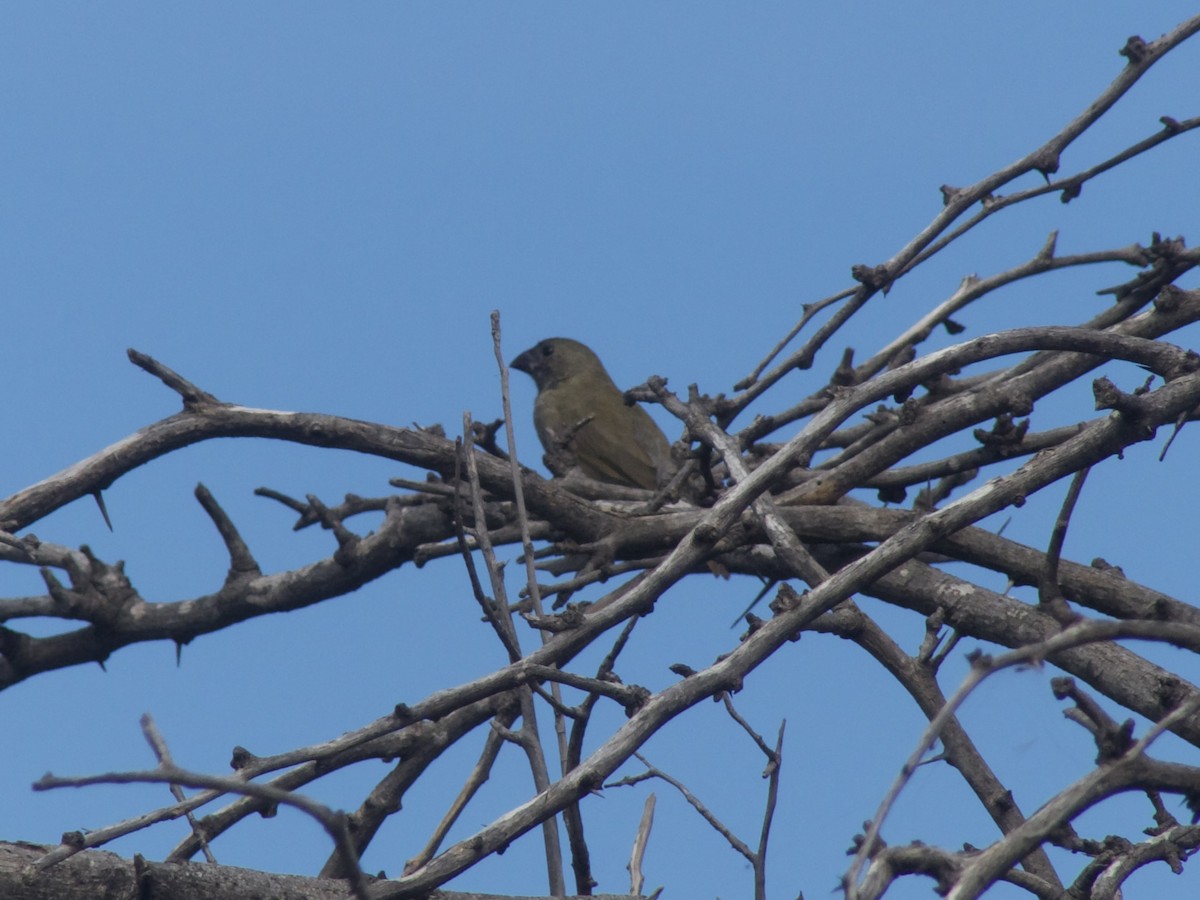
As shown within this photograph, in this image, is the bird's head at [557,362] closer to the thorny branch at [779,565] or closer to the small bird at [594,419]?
the small bird at [594,419]

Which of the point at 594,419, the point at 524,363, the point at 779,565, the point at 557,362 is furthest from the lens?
the point at 524,363

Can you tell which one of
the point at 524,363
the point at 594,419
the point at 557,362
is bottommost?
the point at 594,419

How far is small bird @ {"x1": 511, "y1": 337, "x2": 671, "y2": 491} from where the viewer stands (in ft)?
29.2

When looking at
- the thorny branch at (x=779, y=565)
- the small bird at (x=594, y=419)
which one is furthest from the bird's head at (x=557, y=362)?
the thorny branch at (x=779, y=565)

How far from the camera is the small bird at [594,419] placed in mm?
8898

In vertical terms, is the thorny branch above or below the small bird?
below

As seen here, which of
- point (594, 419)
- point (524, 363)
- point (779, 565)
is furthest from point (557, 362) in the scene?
point (779, 565)

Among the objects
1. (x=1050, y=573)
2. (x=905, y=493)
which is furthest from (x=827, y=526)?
(x=1050, y=573)

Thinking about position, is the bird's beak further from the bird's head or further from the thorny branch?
the thorny branch

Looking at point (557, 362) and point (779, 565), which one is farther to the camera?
point (557, 362)

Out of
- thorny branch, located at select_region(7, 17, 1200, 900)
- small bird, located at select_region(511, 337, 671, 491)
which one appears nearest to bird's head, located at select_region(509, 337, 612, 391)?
small bird, located at select_region(511, 337, 671, 491)

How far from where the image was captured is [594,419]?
27.7ft

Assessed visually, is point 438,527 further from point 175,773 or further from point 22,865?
point 175,773

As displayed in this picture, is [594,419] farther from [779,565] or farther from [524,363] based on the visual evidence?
[779,565]
